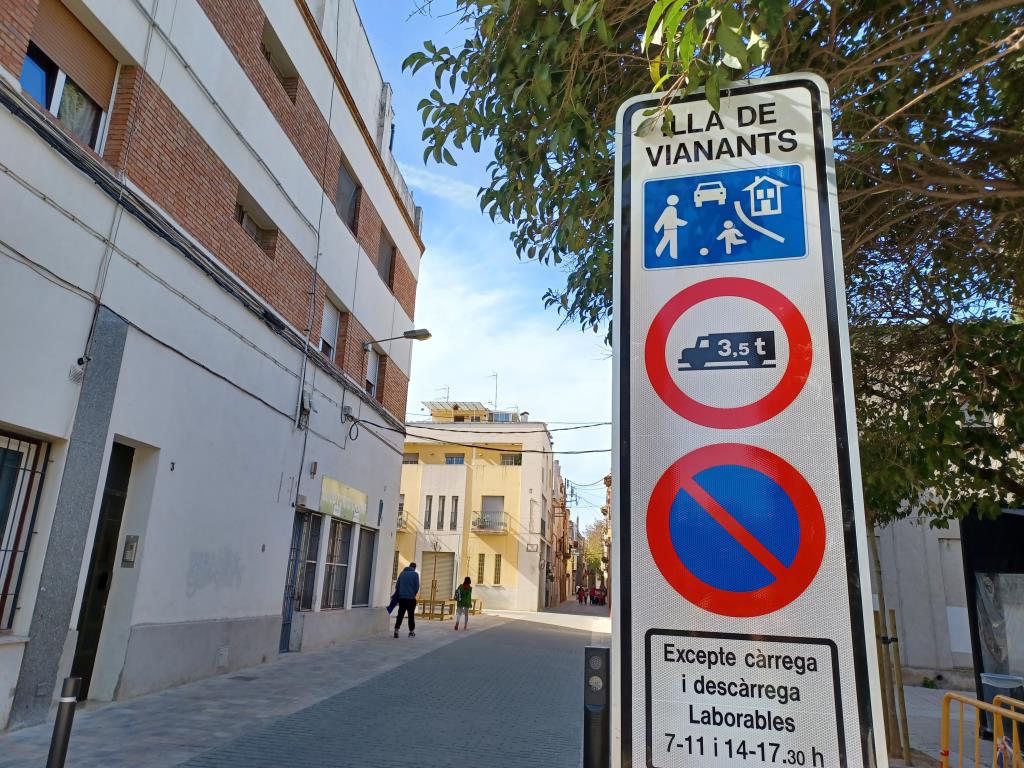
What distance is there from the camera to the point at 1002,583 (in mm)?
10266

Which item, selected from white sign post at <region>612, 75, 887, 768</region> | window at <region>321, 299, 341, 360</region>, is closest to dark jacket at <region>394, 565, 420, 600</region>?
window at <region>321, 299, 341, 360</region>

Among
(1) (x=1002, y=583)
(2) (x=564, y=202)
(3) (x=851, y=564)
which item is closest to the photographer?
(3) (x=851, y=564)

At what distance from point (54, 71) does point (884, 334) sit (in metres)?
9.22

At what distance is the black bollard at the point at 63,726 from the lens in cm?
333

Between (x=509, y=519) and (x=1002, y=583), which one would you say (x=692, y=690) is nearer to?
(x=1002, y=583)

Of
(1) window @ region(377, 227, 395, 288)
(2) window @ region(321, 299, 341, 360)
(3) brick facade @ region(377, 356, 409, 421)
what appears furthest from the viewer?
(1) window @ region(377, 227, 395, 288)

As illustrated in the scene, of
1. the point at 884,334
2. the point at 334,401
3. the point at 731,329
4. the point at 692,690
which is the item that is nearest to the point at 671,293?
the point at 731,329

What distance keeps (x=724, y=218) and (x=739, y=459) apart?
623 mm

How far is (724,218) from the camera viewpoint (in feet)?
5.94

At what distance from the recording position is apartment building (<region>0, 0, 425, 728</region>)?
6.48 metres

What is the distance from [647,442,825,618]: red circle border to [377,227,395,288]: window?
52.0 ft

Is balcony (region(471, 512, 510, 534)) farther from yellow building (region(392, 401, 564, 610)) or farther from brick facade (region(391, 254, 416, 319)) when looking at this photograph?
brick facade (region(391, 254, 416, 319))

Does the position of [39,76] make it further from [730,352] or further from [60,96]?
[730,352]

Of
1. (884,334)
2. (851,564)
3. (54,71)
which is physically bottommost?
(851,564)
